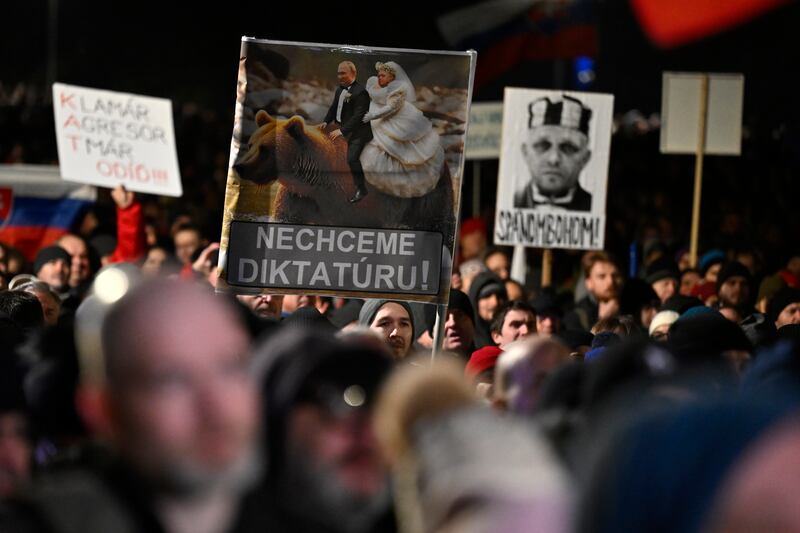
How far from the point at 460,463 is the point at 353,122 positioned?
166 inches

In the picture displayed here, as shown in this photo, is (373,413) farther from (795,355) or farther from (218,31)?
(218,31)

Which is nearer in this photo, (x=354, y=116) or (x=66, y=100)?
(x=354, y=116)

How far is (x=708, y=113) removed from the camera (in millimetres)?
12383

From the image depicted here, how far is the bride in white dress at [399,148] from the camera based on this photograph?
20.6 ft

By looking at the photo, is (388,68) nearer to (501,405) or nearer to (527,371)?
(501,405)

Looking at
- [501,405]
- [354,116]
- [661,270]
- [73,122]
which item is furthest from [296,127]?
[73,122]

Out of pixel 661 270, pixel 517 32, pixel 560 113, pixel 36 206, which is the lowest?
pixel 661 270

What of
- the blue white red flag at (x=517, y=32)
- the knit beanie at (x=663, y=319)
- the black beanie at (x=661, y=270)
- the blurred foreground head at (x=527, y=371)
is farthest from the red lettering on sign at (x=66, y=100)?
the blurred foreground head at (x=527, y=371)

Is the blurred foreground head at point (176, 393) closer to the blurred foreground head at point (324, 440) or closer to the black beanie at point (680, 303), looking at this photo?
the blurred foreground head at point (324, 440)

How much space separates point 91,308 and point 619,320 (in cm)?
570

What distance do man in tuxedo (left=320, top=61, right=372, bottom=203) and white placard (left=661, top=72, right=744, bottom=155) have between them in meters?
6.42

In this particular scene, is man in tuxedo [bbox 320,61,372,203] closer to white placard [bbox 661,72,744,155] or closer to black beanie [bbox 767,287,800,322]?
black beanie [bbox 767,287,800,322]

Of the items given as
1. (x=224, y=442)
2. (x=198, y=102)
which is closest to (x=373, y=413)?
(x=224, y=442)

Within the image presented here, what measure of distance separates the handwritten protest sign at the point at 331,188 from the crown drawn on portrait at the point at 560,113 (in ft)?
16.4
